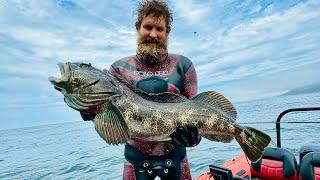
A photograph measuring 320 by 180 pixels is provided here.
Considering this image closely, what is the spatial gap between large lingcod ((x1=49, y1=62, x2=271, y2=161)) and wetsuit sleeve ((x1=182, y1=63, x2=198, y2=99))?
0.72 m

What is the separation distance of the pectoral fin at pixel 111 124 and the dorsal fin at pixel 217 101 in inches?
38.3

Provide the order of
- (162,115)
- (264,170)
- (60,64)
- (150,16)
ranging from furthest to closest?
(264,170) → (150,16) → (162,115) → (60,64)

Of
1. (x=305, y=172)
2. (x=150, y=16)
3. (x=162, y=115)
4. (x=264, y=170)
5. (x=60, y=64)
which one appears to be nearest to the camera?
(x=60, y=64)

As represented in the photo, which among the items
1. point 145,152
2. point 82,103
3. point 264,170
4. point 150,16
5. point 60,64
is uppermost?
point 150,16

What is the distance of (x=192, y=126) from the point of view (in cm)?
386

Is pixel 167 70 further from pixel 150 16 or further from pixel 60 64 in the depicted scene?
pixel 60 64

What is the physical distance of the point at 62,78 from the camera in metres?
3.43

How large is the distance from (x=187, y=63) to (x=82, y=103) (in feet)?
6.38

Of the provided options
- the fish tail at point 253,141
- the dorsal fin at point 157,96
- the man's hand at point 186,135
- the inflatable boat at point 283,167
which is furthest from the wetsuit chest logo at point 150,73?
the inflatable boat at point 283,167

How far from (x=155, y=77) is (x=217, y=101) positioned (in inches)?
42.1

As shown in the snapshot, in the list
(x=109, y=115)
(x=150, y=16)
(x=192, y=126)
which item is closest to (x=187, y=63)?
(x=150, y=16)

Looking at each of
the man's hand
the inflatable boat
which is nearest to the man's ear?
the man's hand

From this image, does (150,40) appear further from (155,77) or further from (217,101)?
(217,101)

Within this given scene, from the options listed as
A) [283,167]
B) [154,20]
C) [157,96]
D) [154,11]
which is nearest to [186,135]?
[157,96]
